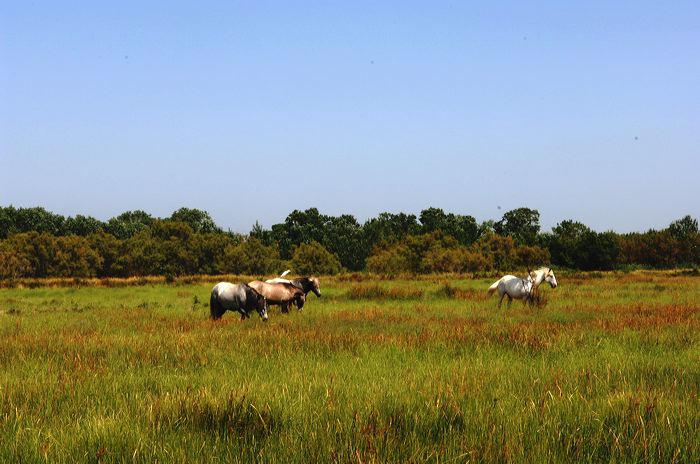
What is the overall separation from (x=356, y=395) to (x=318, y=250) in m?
73.0

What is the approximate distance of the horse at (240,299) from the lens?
1769 centimetres

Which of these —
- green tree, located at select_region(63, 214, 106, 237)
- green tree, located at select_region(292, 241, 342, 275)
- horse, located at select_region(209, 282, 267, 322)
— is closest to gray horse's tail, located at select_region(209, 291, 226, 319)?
horse, located at select_region(209, 282, 267, 322)

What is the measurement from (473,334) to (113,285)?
134ft

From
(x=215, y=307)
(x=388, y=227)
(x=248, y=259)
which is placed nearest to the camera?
(x=215, y=307)

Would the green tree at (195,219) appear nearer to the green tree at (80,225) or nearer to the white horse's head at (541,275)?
the green tree at (80,225)

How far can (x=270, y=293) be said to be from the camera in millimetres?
19312

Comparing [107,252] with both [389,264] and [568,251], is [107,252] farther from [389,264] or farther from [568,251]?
[568,251]

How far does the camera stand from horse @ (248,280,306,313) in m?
19.1

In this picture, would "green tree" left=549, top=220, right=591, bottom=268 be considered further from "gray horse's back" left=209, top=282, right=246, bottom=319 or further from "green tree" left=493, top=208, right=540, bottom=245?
"gray horse's back" left=209, top=282, right=246, bottom=319

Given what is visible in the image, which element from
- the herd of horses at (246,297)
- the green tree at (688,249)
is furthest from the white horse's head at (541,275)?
the green tree at (688,249)

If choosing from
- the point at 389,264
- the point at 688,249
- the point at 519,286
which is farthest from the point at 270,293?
the point at 688,249

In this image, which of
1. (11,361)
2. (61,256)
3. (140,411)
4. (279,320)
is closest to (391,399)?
(140,411)

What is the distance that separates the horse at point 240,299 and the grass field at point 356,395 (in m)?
3.93

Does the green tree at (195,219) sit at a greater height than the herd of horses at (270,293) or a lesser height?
greater
